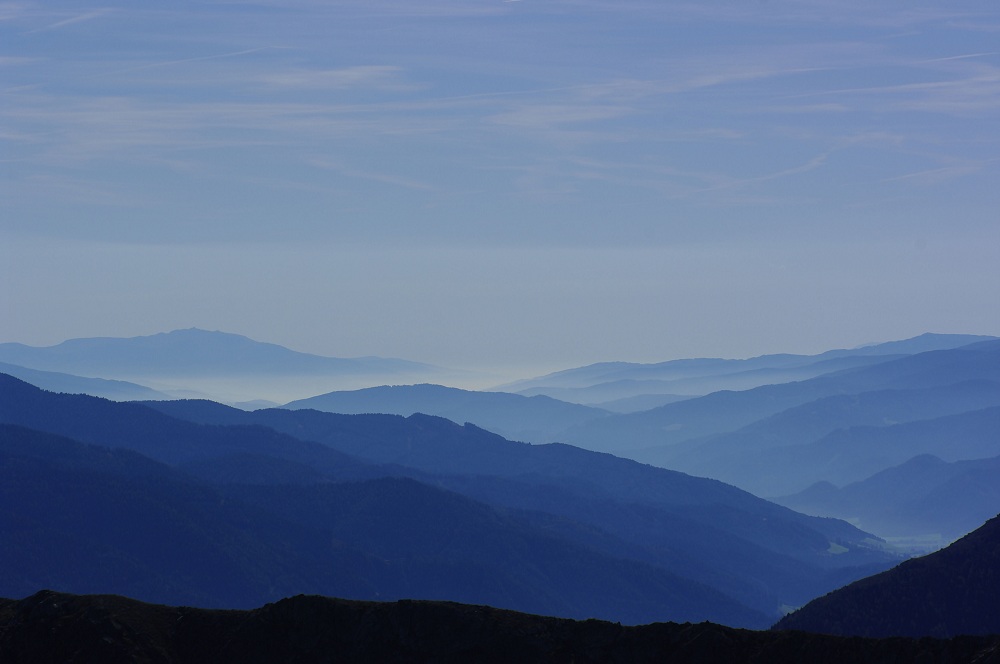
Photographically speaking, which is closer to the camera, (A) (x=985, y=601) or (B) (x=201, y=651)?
(B) (x=201, y=651)

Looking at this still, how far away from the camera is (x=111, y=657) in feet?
281

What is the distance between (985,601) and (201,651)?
143m

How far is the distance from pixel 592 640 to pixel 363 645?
16.3 metres

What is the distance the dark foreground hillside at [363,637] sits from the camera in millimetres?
84375

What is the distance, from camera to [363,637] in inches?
3501

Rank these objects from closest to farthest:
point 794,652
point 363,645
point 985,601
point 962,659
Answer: point 962,659 < point 794,652 < point 363,645 < point 985,601

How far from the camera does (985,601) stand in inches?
7589

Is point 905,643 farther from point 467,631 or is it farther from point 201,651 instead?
point 201,651

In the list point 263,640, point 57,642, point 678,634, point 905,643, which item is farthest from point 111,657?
point 905,643

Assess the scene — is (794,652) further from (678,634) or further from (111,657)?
(111,657)

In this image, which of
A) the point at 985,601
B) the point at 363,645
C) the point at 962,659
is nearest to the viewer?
the point at 962,659

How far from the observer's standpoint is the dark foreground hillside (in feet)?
277

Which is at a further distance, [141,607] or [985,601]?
[985,601]

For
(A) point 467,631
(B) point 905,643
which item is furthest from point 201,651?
(B) point 905,643
